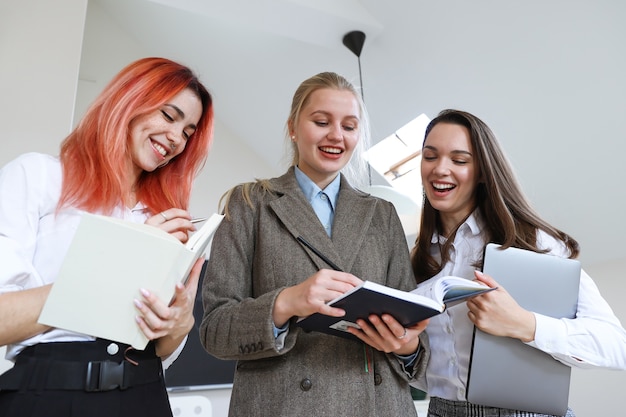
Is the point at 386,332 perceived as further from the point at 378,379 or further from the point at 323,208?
the point at 323,208

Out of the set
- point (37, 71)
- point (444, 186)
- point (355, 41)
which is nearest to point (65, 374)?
point (444, 186)

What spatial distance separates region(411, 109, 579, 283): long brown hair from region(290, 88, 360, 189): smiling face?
0.34 metres

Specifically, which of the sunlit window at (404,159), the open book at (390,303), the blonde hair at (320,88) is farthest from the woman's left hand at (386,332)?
the sunlit window at (404,159)

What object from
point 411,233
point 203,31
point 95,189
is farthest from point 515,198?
point 203,31

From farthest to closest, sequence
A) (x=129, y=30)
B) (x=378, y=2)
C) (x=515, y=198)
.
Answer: (x=129, y=30)
(x=378, y=2)
(x=515, y=198)

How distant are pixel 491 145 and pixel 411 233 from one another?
9.72 feet

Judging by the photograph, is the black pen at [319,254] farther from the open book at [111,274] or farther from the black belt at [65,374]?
the black belt at [65,374]

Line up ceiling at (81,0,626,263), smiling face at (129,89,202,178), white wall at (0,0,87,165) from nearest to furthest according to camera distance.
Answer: smiling face at (129,89,202,178), ceiling at (81,0,626,263), white wall at (0,0,87,165)

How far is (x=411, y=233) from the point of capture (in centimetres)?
445

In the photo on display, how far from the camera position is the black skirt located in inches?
36.8

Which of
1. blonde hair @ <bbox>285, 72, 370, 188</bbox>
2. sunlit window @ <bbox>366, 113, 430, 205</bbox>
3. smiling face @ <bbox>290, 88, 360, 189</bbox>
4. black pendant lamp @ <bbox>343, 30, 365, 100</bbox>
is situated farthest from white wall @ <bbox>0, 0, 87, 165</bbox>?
sunlit window @ <bbox>366, 113, 430, 205</bbox>

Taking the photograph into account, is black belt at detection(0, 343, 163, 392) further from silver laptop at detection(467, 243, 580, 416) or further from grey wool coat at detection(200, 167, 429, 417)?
silver laptop at detection(467, 243, 580, 416)

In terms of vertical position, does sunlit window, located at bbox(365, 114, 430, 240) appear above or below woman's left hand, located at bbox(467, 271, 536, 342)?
above

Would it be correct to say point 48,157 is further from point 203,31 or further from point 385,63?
point 203,31
